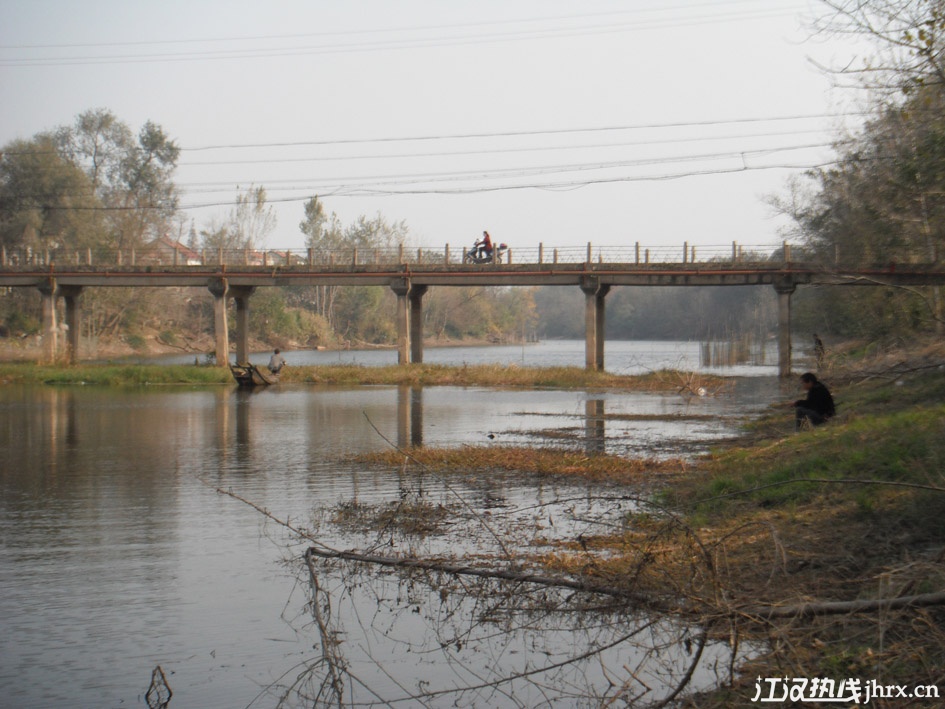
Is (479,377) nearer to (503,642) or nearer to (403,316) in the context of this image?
(403,316)

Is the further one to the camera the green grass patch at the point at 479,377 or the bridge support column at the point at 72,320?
the bridge support column at the point at 72,320

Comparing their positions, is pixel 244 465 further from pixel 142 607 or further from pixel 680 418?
pixel 680 418

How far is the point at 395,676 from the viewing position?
7863 mm

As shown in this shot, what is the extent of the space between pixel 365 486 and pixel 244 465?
12.6 ft

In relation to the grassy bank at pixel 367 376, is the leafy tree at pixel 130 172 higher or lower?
higher

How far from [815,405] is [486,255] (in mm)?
31729

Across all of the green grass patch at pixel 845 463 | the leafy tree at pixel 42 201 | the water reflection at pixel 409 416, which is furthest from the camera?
the leafy tree at pixel 42 201

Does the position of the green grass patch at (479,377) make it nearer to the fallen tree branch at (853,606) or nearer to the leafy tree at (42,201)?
the leafy tree at (42,201)

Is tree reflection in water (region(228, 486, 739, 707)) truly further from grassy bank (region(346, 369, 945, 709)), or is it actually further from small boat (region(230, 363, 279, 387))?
small boat (region(230, 363, 279, 387))

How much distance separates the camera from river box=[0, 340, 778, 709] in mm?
7668

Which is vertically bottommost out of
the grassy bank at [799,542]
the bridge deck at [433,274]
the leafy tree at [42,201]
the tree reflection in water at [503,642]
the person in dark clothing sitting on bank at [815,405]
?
the tree reflection in water at [503,642]

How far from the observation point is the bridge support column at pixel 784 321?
144 feet

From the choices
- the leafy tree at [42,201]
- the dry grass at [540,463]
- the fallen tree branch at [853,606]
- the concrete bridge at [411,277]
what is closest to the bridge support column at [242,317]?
the concrete bridge at [411,277]

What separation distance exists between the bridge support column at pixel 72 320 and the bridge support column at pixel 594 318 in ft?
88.5
